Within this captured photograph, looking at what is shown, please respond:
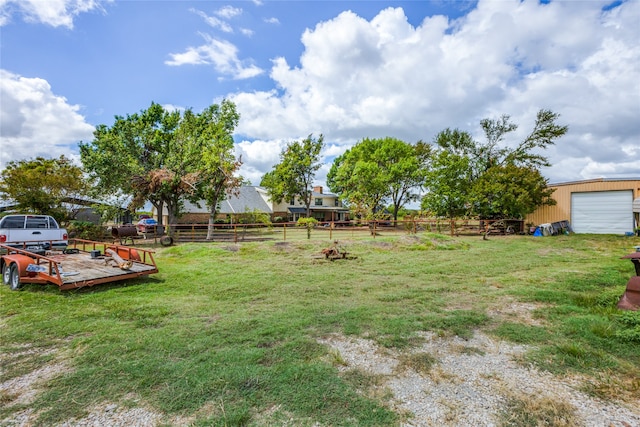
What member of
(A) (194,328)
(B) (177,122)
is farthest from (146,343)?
(B) (177,122)

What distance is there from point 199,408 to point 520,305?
557cm

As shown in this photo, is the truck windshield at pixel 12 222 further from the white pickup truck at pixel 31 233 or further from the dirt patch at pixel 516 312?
the dirt patch at pixel 516 312

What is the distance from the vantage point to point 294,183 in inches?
1454

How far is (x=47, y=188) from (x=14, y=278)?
1524cm

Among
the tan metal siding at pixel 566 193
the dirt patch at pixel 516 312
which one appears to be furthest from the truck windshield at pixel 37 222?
the tan metal siding at pixel 566 193

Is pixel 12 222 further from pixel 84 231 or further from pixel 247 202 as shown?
pixel 247 202

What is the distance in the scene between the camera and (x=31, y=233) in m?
10.3

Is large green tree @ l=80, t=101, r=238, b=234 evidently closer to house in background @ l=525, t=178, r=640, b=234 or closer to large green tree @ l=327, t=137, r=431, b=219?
large green tree @ l=327, t=137, r=431, b=219

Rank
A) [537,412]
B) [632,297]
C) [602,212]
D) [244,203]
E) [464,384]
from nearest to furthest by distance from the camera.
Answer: [537,412]
[464,384]
[632,297]
[602,212]
[244,203]

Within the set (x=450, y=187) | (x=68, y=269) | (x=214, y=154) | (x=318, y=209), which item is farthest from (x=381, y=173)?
(x=68, y=269)

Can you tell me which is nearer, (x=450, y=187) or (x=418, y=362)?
(x=418, y=362)

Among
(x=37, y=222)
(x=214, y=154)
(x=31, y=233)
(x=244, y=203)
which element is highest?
(x=214, y=154)

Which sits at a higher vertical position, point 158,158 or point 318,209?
point 158,158

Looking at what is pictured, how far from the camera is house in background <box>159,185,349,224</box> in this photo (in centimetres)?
3188
